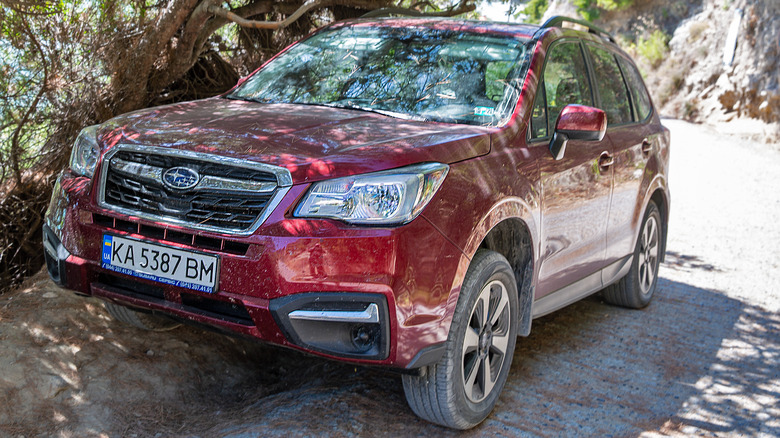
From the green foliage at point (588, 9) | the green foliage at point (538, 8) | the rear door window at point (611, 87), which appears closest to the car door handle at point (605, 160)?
the rear door window at point (611, 87)

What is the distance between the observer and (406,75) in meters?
4.05

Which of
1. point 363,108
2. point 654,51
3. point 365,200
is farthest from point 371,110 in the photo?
point 654,51

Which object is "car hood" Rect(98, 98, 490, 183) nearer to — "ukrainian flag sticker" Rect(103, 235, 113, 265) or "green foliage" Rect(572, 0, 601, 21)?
"ukrainian flag sticker" Rect(103, 235, 113, 265)

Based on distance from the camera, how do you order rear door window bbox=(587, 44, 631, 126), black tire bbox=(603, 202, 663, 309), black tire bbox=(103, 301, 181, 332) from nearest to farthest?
black tire bbox=(103, 301, 181, 332) → rear door window bbox=(587, 44, 631, 126) → black tire bbox=(603, 202, 663, 309)

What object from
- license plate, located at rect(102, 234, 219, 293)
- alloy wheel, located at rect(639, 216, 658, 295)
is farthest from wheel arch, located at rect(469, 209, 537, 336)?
alloy wheel, located at rect(639, 216, 658, 295)

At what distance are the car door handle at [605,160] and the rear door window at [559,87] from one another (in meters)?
0.34

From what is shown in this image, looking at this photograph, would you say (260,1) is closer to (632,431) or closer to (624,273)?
(624,273)

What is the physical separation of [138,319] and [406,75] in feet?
6.54

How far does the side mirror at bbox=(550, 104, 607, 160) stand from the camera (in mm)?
3857

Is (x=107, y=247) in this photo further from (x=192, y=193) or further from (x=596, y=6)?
(x=596, y=6)

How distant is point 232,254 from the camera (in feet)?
9.68

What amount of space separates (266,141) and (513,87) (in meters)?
1.43

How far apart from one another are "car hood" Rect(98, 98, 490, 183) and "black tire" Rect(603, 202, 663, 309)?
104 inches

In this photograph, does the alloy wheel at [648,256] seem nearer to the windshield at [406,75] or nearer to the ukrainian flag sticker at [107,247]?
the windshield at [406,75]
